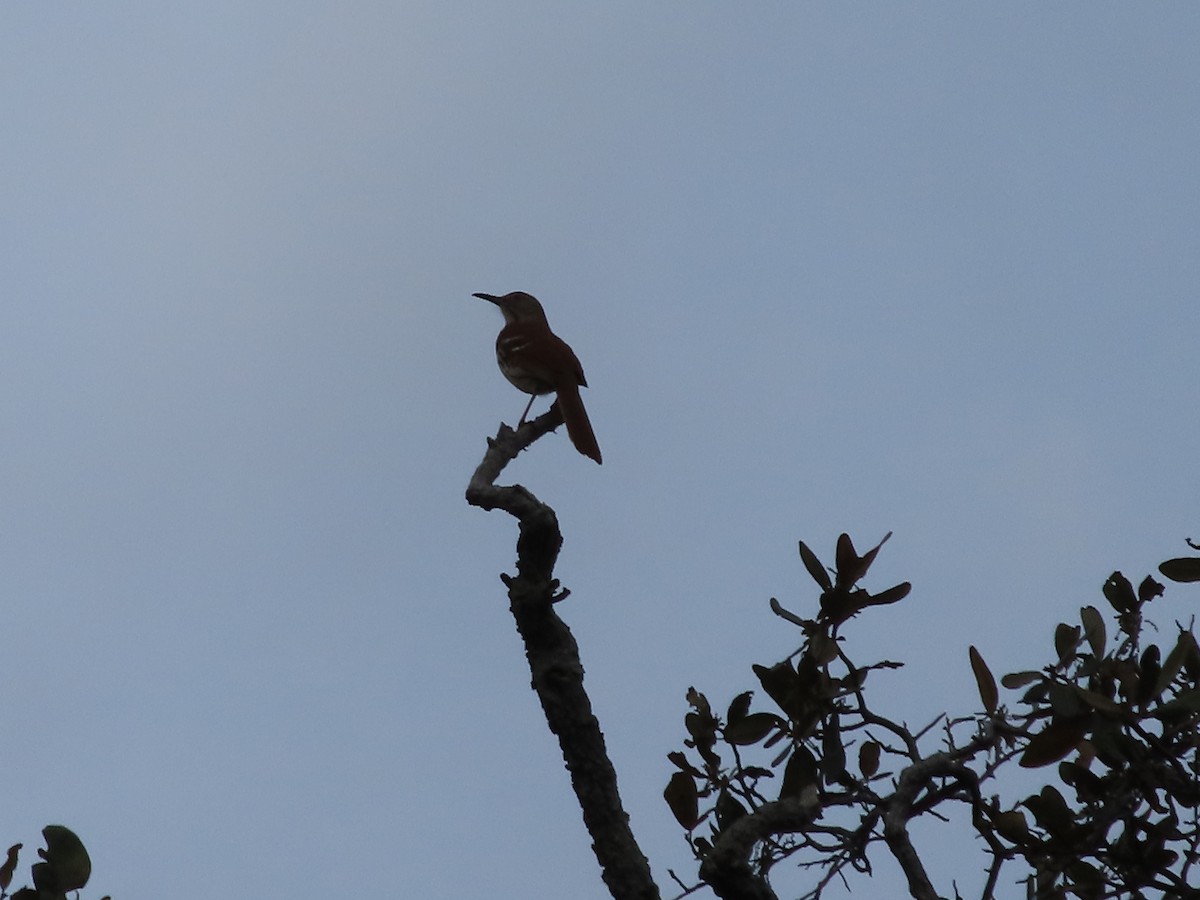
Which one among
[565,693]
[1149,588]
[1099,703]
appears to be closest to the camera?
[1099,703]

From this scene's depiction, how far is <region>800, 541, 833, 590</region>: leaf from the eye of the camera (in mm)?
3365

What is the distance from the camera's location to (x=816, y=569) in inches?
133

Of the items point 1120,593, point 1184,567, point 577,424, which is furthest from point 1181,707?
point 577,424

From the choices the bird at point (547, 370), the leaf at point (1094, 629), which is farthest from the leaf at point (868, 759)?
the bird at point (547, 370)

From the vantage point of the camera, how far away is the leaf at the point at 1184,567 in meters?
3.44

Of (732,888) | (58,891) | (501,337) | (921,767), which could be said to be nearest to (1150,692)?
(921,767)

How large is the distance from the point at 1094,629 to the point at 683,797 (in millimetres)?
1131

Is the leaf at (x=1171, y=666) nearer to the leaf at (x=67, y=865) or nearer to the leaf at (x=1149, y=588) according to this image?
the leaf at (x=1149, y=588)

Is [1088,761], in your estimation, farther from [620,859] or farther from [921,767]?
[620,859]

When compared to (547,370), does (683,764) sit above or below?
below

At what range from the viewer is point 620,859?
3139 mm

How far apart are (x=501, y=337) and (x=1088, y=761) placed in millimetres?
4717

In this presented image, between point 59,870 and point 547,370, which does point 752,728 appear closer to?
point 59,870

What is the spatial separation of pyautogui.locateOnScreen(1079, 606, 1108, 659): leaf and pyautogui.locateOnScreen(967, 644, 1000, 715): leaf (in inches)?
10.5
